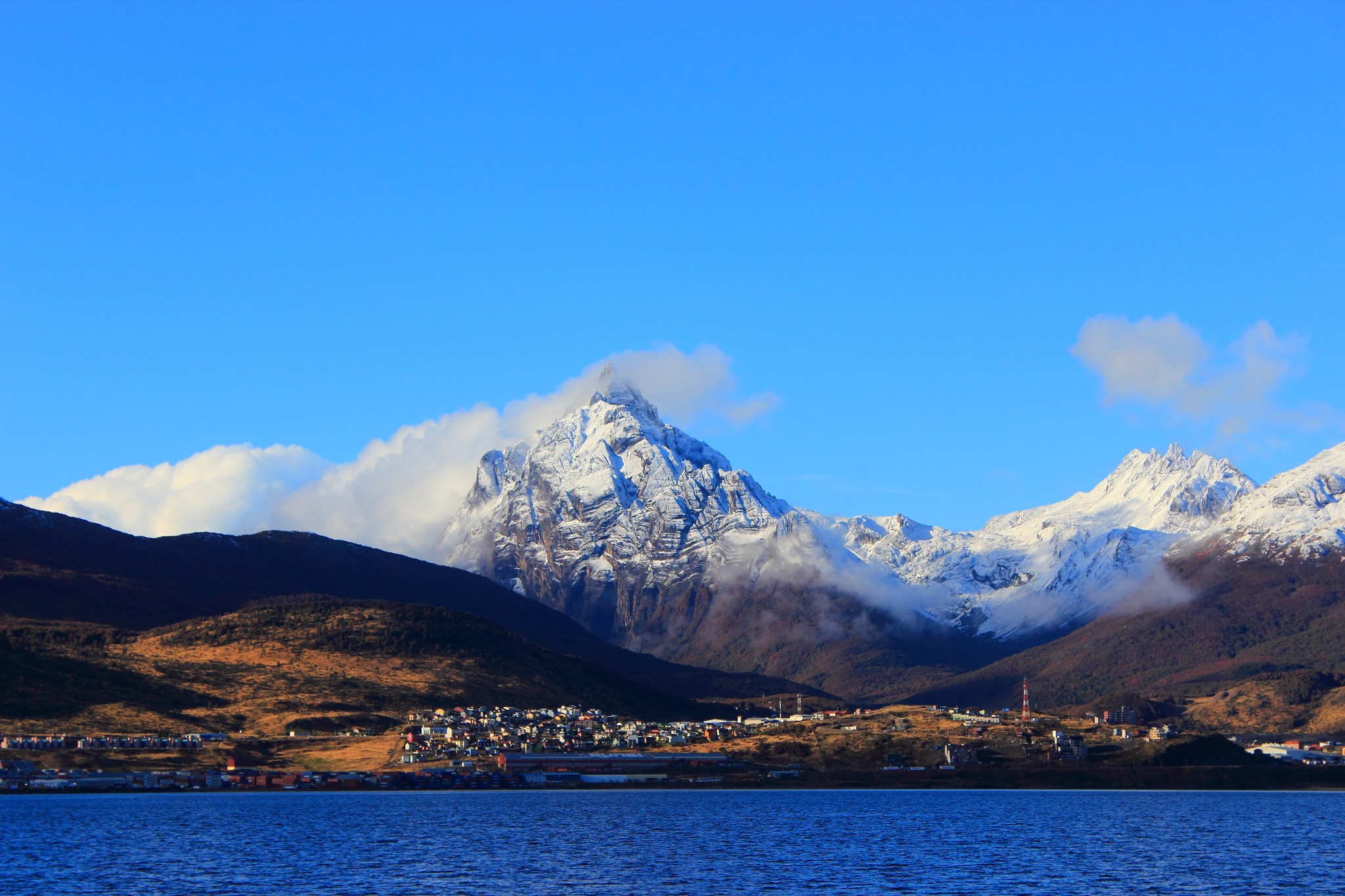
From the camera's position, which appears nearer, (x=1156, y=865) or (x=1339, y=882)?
(x=1339, y=882)

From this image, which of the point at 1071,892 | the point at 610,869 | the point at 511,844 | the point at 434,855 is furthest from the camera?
the point at 511,844

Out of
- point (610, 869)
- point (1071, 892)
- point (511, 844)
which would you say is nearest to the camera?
point (1071, 892)

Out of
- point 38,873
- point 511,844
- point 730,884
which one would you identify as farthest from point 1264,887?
point 38,873

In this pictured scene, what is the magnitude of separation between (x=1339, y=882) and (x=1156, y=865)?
20.3 metres

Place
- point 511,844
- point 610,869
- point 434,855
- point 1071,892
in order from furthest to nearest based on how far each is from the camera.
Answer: point 511,844 < point 434,855 < point 610,869 < point 1071,892

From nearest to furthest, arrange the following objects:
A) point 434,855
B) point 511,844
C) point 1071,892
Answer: point 1071,892 < point 434,855 < point 511,844

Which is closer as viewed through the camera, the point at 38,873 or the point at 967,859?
the point at 38,873

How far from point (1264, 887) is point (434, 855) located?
87203 mm

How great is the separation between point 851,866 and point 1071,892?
25855 mm

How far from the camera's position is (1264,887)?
15588 cm

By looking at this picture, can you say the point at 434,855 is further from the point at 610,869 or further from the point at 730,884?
the point at 730,884

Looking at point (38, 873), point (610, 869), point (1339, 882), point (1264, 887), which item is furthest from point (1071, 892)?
point (38, 873)

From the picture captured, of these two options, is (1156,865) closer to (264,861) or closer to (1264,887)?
(1264,887)

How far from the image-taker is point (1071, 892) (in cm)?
15262
